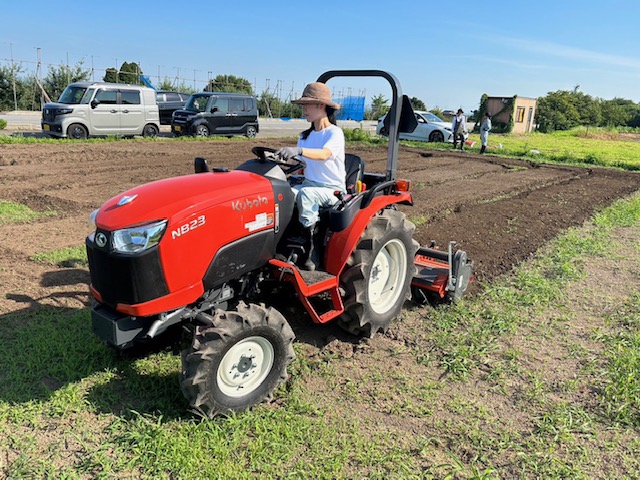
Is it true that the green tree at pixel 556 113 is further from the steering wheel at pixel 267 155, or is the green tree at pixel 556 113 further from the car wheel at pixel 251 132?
the steering wheel at pixel 267 155

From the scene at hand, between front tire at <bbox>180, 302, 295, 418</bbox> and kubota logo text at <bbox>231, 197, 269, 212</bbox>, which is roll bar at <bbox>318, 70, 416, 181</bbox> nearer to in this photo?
kubota logo text at <bbox>231, 197, 269, 212</bbox>

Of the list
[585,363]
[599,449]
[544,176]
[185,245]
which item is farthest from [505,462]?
[544,176]

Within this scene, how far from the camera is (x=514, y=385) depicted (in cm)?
339

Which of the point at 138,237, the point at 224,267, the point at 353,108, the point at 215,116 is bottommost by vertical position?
the point at 224,267

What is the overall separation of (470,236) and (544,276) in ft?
4.99

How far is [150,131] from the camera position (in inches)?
678

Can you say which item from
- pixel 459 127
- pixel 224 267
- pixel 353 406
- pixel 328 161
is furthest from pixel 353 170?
pixel 459 127

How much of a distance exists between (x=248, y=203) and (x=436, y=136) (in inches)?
789

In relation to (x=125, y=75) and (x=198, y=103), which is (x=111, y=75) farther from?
(x=198, y=103)

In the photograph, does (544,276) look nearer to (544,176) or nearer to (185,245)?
(185,245)

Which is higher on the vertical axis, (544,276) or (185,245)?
(185,245)

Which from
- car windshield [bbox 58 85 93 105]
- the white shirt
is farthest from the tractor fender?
car windshield [bbox 58 85 93 105]

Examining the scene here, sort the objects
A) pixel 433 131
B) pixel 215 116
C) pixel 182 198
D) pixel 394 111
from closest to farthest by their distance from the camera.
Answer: pixel 182 198 < pixel 394 111 < pixel 215 116 < pixel 433 131

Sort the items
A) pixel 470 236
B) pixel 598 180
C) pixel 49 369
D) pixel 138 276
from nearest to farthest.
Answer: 1. pixel 138 276
2. pixel 49 369
3. pixel 470 236
4. pixel 598 180
